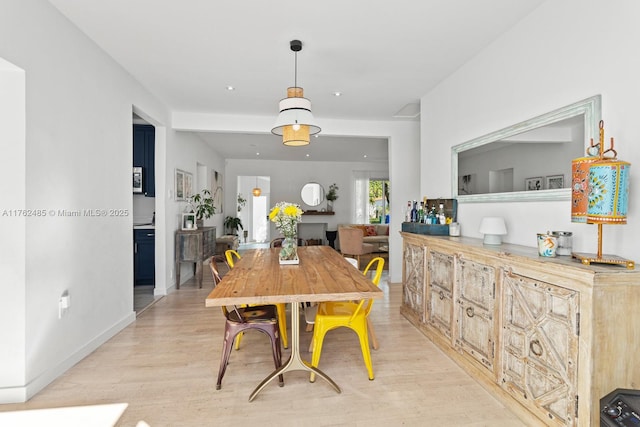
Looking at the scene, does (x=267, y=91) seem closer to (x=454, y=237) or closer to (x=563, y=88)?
(x=454, y=237)

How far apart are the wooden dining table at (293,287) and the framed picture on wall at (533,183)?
1349mm

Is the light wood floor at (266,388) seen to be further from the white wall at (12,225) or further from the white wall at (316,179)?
the white wall at (316,179)

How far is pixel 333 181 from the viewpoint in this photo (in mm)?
9555

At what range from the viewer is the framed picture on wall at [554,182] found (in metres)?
2.04

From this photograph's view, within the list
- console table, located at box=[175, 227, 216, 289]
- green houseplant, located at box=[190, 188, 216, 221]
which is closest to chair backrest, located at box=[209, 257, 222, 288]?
console table, located at box=[175, 227, 216, 289]

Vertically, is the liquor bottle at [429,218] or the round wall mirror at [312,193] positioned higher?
the round wall mirror at [312,193]

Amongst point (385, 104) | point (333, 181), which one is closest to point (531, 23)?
point (385, 104)

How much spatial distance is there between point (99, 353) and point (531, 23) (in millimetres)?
4265

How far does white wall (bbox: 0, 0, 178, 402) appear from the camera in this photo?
6.63 feet

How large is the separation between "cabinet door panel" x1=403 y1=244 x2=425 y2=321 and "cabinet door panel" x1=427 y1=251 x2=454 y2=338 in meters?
0.16

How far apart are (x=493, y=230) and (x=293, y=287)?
1540 mm

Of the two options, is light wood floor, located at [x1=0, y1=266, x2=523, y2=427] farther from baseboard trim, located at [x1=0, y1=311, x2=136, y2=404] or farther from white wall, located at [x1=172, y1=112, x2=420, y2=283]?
white wall, located at [x1=172, y1=112, x2=420, y2=283]

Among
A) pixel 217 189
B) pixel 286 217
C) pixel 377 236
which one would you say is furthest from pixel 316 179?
pixel 286 217

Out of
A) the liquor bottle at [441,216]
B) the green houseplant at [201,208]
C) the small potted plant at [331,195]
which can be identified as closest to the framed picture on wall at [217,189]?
the green houseplant at [201,208]
